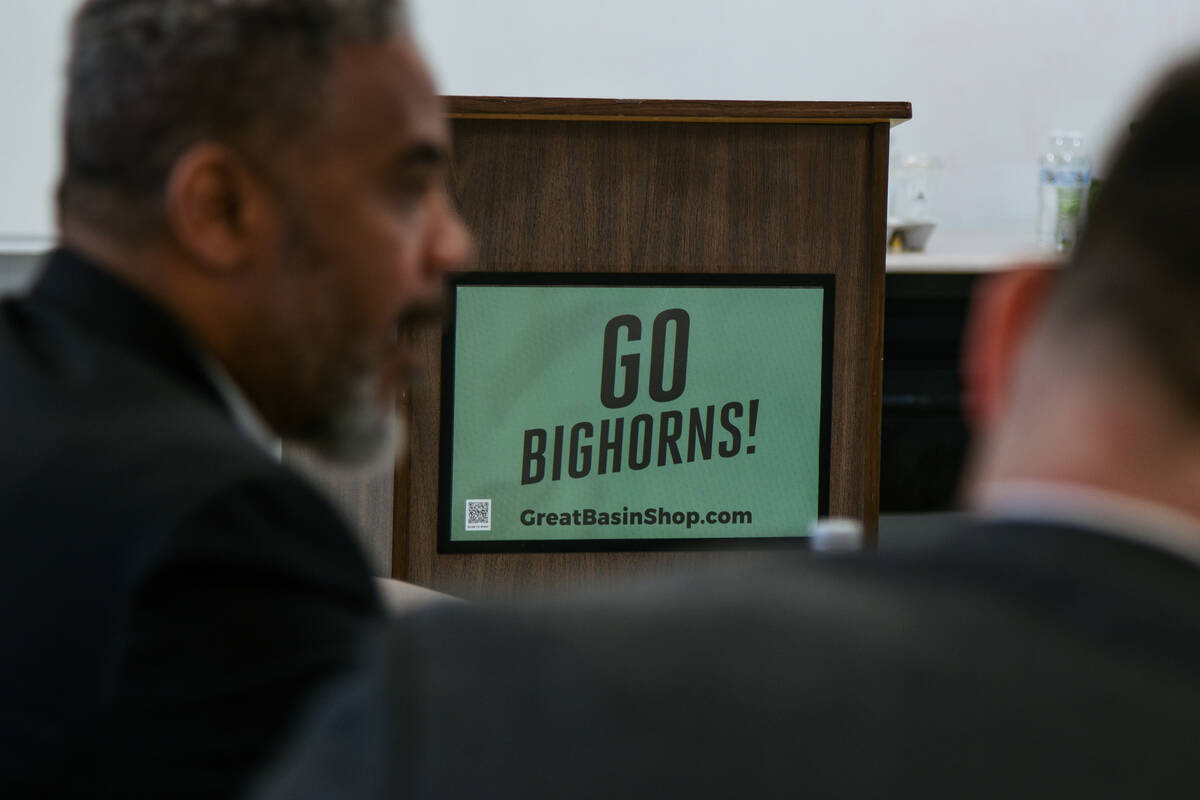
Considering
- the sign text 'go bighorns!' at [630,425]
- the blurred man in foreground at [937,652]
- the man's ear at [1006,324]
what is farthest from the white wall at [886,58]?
the blurred man in foreground at [937,652]

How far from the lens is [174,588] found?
0.64 metres

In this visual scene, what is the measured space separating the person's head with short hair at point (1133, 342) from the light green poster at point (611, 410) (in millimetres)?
1232

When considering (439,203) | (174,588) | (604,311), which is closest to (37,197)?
(604,311)

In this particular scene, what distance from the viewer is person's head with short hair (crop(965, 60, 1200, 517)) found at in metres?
0.42

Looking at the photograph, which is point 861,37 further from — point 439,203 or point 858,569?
point 858,569

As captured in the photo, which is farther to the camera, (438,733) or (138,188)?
(138,188)

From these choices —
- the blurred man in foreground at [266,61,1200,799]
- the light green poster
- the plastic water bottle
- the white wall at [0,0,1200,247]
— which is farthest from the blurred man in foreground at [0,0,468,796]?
the plastic water bottle

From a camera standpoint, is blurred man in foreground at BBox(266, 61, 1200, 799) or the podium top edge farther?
the podium top edge

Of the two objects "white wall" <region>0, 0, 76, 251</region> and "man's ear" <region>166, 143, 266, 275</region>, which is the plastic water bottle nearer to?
"white wall" <region>0, 0, 76, 251</region>

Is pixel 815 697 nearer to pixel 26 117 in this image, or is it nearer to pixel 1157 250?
pixel 1157 250

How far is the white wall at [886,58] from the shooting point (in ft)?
12.6

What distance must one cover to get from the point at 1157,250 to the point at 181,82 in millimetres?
556

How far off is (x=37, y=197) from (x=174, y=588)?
9.59 ft

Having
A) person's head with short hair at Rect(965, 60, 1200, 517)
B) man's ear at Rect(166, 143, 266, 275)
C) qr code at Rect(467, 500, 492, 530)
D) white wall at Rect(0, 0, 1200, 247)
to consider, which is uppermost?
white wall at Rect(0, 0, 1200, 247)
